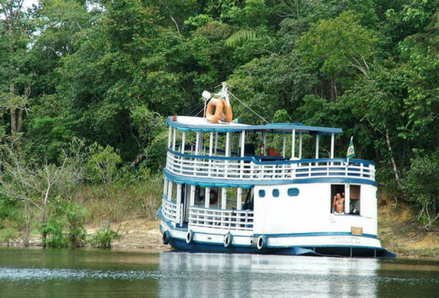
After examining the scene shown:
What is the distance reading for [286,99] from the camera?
34562 millimetres

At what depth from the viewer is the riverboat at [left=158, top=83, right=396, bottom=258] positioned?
22.1 meters

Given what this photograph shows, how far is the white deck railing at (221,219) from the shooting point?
23.3 m

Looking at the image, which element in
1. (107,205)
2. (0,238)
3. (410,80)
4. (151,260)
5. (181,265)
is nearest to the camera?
(181,265)

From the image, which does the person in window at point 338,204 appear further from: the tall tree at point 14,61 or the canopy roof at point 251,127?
the tall tree at point 14,61

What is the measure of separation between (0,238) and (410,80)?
51.9ft

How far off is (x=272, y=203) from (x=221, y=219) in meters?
1.83

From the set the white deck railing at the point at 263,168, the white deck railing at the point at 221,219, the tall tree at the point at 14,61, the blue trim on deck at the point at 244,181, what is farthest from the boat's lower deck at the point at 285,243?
the tall tree at the point at 14,61

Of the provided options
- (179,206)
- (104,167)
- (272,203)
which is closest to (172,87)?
(104,167)

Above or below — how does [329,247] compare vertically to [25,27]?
below

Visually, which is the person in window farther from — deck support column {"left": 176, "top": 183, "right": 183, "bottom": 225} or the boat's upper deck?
deck support column {"left": 176, "top": 183, "right": 183, "bottom": 225}

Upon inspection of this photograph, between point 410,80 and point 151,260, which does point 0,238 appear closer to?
point 151,260

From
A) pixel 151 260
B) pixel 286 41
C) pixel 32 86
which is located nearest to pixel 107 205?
pixel 151 260

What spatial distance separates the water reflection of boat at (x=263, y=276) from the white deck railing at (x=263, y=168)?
8.10ft

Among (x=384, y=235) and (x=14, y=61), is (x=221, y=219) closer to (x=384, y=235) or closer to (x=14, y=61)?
(x=384, y=235)
